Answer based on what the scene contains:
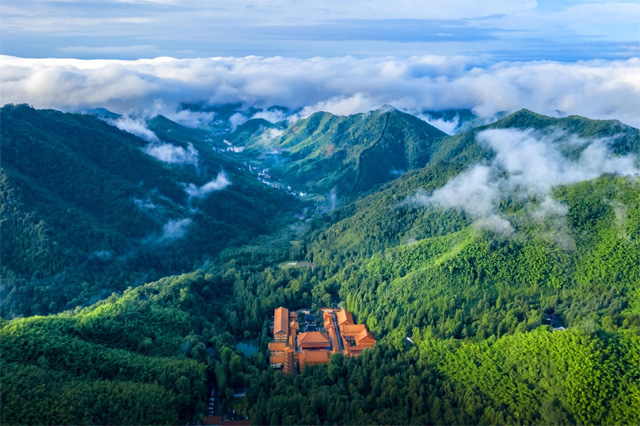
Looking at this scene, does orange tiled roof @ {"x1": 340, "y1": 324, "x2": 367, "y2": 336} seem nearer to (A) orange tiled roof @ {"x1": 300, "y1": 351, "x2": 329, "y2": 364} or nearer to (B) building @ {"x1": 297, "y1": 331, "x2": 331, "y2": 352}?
(B) building @ {"x1": 297, "y1": 331, "x2": 331, "y2": 352}

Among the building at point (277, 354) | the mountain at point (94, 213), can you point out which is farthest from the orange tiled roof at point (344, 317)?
the mountain at point (94, 213)

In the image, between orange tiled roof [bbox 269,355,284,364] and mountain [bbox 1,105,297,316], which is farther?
mountain [bbox 1,105,297,316]

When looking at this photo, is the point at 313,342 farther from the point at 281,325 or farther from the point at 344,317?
the point at 344,317

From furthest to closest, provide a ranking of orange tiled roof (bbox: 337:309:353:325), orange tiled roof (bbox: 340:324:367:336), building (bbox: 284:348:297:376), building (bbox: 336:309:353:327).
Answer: orange tiled roof (bbox: 337:309:353:325) < building (bbox: 336:309:353:327) < orange tiled roof (bbox: 340:324:367:336) < building (bbox: 284:348:297:376)

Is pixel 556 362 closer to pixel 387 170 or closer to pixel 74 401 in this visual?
pixel 74 401

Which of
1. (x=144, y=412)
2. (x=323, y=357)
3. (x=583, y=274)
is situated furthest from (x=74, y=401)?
(x=583, y=274)

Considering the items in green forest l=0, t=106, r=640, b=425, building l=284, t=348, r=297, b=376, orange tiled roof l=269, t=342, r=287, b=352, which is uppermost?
green forest l=0, t=106, r=640, b=425

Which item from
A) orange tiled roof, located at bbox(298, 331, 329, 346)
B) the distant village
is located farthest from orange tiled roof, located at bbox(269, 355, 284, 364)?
orange tiled roof, located at bbox(298, 331, 329, 346)
